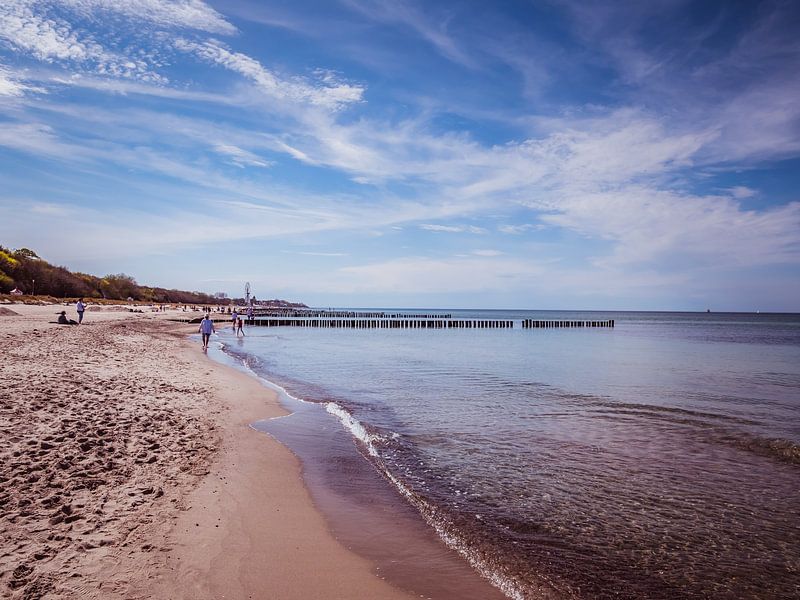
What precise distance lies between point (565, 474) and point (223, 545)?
5.19m

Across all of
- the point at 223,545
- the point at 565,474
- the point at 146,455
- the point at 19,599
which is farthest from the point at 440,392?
the point at 19,599

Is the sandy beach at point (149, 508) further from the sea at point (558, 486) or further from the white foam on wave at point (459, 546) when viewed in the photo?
the white foam on wave at point (459, 546)

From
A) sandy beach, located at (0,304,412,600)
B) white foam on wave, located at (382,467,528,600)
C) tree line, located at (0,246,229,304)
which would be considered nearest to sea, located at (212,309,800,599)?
white foam on wave, located at (382,467,528,600)

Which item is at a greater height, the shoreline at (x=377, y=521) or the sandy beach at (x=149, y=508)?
the sandy beach at (x=149, y=508)

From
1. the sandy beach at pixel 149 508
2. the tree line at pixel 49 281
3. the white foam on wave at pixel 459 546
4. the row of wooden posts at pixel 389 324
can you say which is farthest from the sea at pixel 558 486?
the tree line at pixel 49 281

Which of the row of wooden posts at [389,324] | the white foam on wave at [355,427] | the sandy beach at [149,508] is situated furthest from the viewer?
the row of wooden posts at [389,324]

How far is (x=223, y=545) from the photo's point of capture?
435 cm

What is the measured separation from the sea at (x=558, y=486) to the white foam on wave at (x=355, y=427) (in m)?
0.05

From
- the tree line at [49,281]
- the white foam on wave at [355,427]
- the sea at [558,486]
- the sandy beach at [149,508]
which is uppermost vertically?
the tree line at [49,281]

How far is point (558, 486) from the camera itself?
6738mm

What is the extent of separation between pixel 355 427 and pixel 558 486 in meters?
4.68

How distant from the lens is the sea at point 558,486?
4.48 m

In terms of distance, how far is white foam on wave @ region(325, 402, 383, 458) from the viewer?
8.70 metres

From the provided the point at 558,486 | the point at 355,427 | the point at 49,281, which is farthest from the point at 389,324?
the point at 558,486
